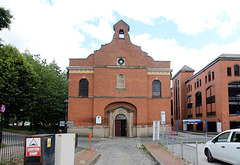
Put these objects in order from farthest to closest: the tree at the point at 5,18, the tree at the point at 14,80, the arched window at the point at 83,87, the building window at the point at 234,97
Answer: the building window at the point at 234,97 < the arched window at the point at 83,87 < the tree at the point at 14,80 < the tree at the point at 5,18

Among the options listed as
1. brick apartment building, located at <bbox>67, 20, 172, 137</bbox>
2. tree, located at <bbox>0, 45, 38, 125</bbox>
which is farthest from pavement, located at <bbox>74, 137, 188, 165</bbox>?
tree, located at <bbox>0, 45, 38, 125</bbox>

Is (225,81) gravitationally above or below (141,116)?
above

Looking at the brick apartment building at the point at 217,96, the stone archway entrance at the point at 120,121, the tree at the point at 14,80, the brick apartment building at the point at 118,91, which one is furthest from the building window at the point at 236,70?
the tree at the point at 14,80

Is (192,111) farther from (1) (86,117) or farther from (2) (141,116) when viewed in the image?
(1) (86,117)

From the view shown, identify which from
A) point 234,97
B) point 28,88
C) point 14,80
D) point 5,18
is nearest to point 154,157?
point 5,18

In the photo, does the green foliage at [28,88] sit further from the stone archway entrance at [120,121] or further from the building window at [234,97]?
the building window at [234,97]

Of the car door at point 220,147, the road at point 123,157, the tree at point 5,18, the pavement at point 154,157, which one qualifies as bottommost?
the road at point 123,157

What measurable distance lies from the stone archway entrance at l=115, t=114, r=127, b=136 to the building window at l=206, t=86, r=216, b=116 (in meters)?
16.7

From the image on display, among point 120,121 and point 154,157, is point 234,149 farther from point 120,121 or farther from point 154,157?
point 120,121

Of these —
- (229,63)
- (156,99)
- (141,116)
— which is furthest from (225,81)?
(141,116)

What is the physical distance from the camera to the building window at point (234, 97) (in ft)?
115

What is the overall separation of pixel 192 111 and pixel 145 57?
25107mm

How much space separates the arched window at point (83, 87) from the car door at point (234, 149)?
22.5 meters

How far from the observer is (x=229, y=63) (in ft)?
114
